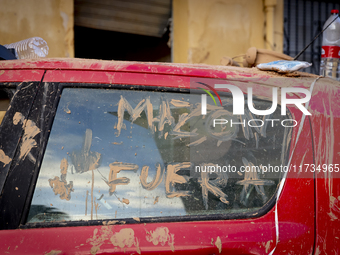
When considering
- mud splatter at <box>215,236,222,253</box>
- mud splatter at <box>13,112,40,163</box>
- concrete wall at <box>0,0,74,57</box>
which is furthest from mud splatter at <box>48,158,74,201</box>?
concrete wall at <box>0,0,74,57</box>

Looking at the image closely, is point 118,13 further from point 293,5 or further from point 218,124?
point 218,124

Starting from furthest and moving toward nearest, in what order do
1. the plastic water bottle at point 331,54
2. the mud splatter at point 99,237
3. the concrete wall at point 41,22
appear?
the concrete wall at point 41,22 < the plastic water bottle at point 331,54 < the mud splatter at point 99,237

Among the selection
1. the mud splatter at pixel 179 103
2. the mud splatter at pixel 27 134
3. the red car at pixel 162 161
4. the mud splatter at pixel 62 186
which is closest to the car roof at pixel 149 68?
the red car at pixel 162 161

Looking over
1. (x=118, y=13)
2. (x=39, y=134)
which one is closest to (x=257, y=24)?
(x=118, y=13)

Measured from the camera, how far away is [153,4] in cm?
455

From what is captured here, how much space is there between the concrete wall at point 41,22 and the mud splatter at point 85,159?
3.03 m

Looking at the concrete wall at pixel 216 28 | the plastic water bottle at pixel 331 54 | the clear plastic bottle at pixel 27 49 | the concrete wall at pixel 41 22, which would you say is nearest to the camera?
the clear plastic bottle at pixel 27 49

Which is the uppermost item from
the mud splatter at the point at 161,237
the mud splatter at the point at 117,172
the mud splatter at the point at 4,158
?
the mud splatter at the point at 4,158

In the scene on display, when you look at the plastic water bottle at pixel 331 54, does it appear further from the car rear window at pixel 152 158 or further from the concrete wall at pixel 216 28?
the concrete wall at pixel 216 28

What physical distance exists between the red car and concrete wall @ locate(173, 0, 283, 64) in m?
3.25

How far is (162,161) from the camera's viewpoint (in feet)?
3.82

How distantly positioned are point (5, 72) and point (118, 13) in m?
3.60

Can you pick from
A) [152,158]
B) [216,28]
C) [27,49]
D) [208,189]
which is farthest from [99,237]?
[216,28]

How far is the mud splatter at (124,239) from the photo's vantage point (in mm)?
1059
